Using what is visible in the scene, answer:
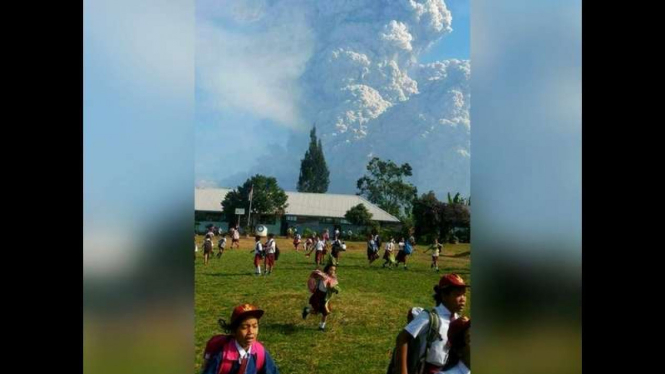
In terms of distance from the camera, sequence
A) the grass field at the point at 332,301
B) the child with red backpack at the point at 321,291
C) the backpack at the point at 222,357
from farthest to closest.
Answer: the child with red backpack at the point at 321,291
the grass field at the point at 332,301
the backpack at the point at 222,357

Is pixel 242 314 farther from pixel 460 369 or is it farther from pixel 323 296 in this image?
pixel 323 296

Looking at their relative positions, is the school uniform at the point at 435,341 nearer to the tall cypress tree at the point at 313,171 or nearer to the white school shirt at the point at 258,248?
the tall cypress tree at the point at 313,171

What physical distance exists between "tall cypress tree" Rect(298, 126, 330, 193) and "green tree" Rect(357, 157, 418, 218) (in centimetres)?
28

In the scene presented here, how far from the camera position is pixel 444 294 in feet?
10.2

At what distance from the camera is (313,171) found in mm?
4105

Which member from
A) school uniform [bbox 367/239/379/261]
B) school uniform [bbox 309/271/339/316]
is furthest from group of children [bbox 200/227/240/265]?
school uniform [bbox 367/239/379/261]

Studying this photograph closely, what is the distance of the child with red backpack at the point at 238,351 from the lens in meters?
3.02

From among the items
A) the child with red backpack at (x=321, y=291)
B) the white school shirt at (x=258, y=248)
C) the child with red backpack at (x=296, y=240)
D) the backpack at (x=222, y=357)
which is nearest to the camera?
the backpack at (x=222, y=357)

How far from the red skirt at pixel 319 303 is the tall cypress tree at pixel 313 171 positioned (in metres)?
0.82

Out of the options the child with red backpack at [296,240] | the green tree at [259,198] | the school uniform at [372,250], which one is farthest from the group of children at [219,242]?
the school uniform at [372,250]

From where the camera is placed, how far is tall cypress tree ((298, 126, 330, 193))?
4113mm

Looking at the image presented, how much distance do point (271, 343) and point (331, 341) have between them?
0.45 meters
